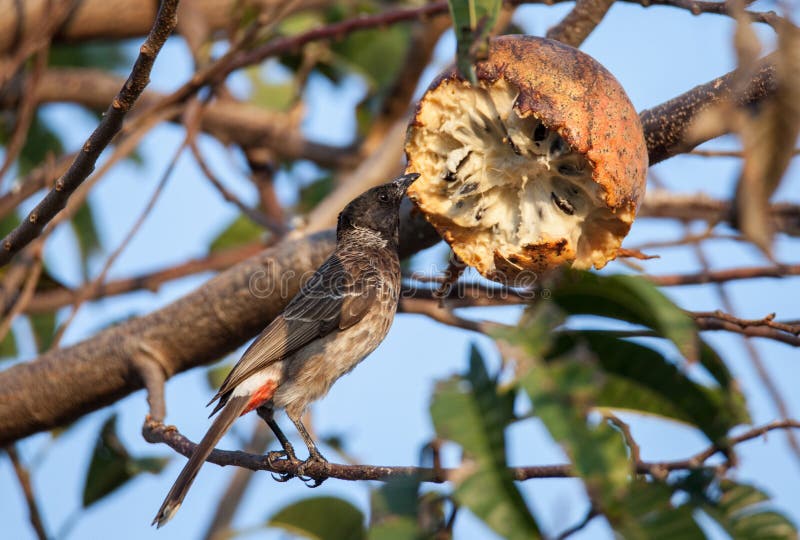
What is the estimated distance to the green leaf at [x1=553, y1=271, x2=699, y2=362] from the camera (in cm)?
168

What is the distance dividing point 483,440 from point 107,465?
267 cm

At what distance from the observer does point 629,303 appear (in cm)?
194

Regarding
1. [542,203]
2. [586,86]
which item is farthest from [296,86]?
[586,86]

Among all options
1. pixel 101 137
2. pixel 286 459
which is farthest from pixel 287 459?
pixel 101 137

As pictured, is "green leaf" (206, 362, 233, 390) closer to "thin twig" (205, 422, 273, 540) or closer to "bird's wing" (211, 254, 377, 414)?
"thin twig" (205, 422, 273, 540)

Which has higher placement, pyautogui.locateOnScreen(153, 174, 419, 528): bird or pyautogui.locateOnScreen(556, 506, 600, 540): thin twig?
pyautogui.locateOnScreen(153, 174, 419, 528): bird

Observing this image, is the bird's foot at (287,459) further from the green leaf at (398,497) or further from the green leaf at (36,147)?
the green leaf at (36,147)

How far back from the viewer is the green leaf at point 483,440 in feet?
5.38

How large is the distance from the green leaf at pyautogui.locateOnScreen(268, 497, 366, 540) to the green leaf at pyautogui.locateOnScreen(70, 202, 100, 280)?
296cm

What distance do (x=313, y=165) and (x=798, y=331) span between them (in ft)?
12.7

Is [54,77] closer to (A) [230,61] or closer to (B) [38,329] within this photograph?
(B) [38,329]

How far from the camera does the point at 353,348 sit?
369cm

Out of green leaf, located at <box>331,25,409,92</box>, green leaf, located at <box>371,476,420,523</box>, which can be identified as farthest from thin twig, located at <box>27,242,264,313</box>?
green leaf, located at <box>371,476,420,523</box>

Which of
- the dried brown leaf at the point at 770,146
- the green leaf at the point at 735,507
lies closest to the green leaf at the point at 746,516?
the green leaf at the point at 735,507
